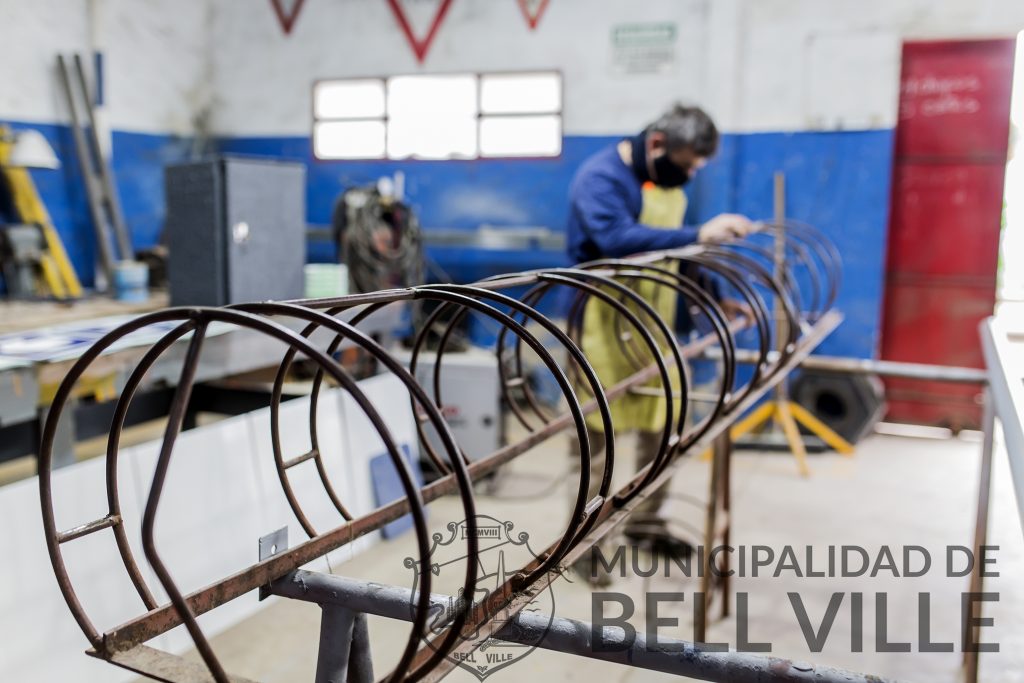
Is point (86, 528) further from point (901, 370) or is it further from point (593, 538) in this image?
Answer: point (901, 370)

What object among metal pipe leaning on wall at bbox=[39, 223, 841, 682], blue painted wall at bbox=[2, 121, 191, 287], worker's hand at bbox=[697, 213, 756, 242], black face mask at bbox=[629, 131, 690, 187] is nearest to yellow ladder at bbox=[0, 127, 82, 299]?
blue painted wall at bbox=[2, 121, 191, 287]

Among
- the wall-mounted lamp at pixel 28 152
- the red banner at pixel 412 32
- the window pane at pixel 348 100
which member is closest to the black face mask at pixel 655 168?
the red banner at pixel 412 32

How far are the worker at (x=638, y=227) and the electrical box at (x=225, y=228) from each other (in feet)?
3.83

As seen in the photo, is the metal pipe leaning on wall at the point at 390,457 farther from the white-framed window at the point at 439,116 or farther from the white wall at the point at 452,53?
the white-framed window at the point at 439,116

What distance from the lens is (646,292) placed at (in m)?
3.23

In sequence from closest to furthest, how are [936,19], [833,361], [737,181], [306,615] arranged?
[306,615]
[833,361]
[936,19]
[737,181]

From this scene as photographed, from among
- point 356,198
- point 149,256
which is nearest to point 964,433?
point 356,198

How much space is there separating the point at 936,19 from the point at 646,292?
2986mm

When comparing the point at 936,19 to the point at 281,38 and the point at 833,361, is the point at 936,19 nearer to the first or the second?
the point at 833,361

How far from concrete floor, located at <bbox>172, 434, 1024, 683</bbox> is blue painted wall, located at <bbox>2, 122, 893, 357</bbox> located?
1.05 meters

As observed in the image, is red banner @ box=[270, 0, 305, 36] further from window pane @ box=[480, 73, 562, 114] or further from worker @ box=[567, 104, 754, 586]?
worker @ box=[567, 104, 754, 586]

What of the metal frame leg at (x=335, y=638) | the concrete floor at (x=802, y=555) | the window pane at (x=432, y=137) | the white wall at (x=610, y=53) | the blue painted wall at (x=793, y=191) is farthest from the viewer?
the window pane at (x=432, y=137)

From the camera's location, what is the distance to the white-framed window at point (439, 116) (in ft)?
19.6

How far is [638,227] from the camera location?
→ 2852mm
